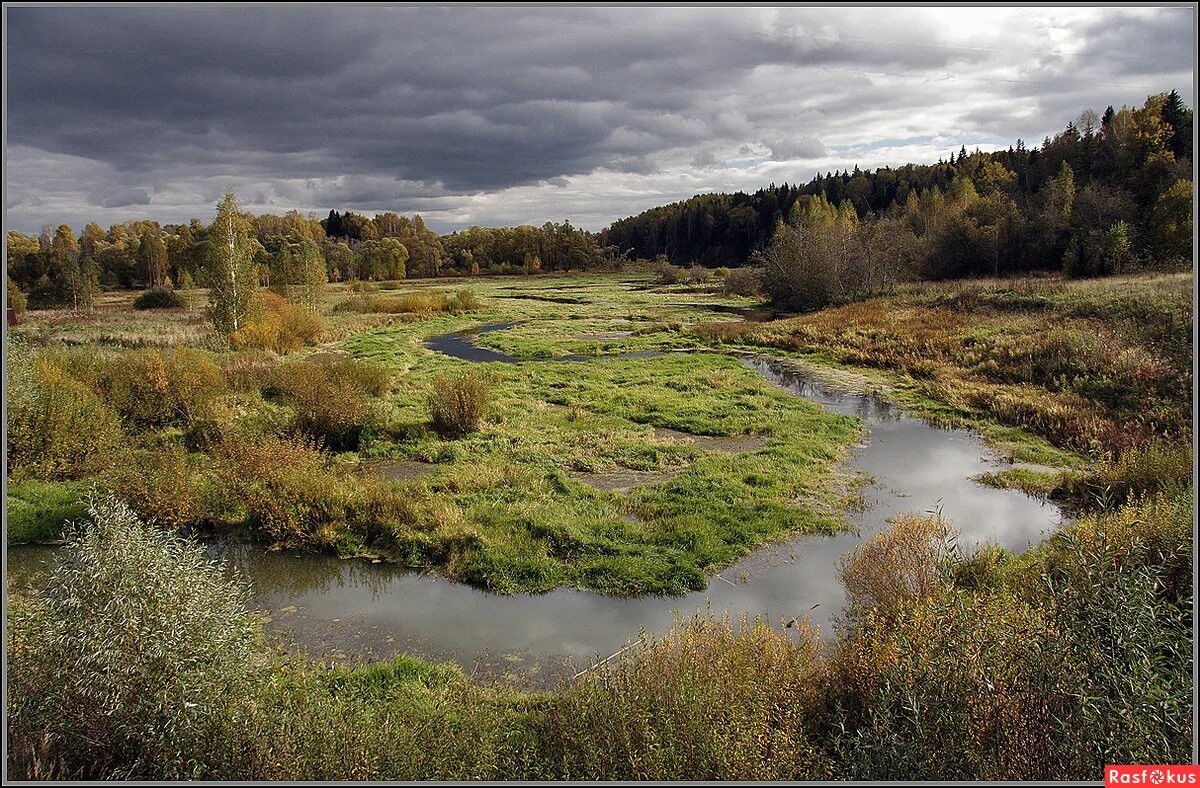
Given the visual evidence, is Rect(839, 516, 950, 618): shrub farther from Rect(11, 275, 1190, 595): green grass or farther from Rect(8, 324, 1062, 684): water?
Rect(11, 275, 1190, 595): green grass

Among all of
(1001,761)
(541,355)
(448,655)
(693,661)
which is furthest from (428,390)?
(1001,761)

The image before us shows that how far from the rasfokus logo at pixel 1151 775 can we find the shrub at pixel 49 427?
15069mm

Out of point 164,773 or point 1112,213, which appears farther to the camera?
point 1112,213

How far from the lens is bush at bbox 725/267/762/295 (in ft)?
196

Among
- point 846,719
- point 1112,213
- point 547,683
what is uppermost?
point 1112,213

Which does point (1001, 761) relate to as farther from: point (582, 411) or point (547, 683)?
point (582, 411)

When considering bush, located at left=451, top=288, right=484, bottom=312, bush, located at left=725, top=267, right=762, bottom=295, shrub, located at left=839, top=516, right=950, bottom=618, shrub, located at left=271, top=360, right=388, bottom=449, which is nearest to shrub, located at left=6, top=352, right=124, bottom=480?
shrub, located at left=271, top=360, right=388, bottom=449

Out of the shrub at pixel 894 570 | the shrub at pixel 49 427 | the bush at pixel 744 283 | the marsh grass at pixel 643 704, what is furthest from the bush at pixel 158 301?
the shrub at pixel 894 570

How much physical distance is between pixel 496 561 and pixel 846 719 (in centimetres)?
549

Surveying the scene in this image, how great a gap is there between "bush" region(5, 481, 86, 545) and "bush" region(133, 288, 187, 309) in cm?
4177

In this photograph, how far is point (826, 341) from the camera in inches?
1244

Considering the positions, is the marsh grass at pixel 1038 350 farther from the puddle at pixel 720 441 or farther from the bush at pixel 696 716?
the bush at pixel 696 716

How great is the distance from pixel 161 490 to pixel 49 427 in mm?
3590

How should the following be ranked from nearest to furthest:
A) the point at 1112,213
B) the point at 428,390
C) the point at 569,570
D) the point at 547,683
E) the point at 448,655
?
the point at 547,683
the point at 448,655
the point at 569,570
the point at 428,390
the point at 1112,213
